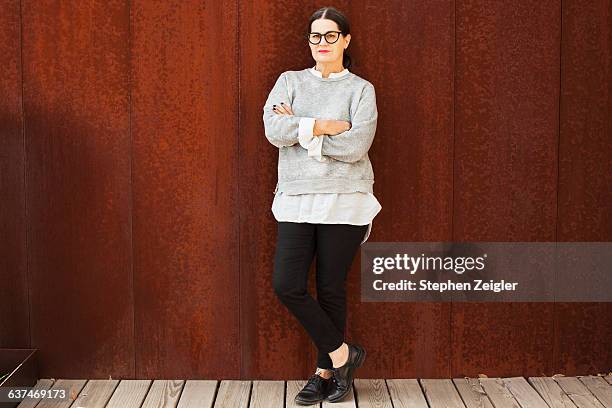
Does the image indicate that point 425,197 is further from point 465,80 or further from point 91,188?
point 91,188

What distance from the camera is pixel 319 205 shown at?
323 centimetres

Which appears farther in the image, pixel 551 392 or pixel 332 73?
pixel 551 392

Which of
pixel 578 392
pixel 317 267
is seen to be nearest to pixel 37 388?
pixel 317 267

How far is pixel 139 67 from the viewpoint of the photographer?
351 centimetres

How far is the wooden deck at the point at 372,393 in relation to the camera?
10.9ft

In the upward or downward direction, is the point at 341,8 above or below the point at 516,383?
above

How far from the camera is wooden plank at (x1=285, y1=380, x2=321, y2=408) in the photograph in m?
3.34

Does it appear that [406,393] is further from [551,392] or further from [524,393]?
[551,392]

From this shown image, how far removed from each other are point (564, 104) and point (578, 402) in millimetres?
1181

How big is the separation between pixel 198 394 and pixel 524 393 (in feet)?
4.21

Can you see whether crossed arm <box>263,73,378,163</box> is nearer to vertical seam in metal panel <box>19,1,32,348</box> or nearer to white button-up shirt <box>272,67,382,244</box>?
white button-up shirt <box>272,67,382,244</box>

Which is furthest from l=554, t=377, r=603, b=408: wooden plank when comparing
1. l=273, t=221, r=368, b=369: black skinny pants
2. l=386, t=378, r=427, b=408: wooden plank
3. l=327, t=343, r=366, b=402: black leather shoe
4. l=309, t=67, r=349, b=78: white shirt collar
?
l=309, t=67, r=349, b=78: white shirt collar

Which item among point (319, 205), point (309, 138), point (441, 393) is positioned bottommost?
point (441, 393)

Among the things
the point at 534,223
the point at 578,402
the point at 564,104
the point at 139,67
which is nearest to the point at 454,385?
the point at 578,402
